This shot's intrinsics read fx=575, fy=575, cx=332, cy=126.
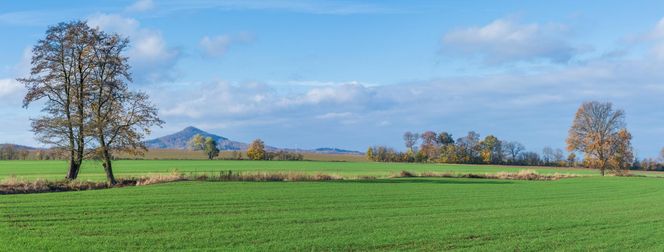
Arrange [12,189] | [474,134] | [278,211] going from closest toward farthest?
[278,211], [12,189], [474,134]

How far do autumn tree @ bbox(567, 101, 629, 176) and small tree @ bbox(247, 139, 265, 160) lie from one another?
60.9m

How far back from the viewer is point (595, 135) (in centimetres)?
7925

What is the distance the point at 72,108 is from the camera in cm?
3766

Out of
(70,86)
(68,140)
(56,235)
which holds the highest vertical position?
(70,86)

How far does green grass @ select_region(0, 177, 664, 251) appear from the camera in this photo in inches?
588

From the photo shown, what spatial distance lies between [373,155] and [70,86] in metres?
102

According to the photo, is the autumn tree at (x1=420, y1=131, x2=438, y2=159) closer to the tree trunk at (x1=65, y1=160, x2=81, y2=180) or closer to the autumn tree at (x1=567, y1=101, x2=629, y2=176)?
the autumn tree at (x1=567, y1=101, x2=629, y2=176)

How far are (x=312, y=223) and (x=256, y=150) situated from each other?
101258 mm

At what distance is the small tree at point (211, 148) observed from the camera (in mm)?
122875

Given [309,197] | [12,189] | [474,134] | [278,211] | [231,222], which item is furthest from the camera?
[474,134]

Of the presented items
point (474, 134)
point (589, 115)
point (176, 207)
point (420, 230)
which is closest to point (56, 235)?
point (176, 207)

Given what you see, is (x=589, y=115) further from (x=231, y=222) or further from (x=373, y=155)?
(x=231, y=222)

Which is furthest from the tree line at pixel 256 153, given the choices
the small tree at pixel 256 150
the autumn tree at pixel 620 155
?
the autumn tree at pixel 620 155

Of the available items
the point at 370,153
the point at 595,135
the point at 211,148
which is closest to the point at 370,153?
the point at 370,153
